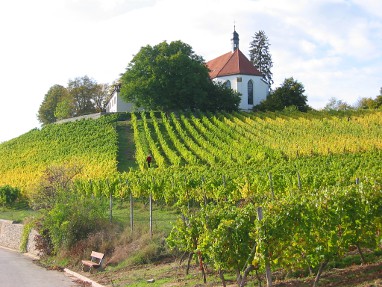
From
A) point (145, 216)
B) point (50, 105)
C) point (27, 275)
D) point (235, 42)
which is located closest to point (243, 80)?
point (235, 42)

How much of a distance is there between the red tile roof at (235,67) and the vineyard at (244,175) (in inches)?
824

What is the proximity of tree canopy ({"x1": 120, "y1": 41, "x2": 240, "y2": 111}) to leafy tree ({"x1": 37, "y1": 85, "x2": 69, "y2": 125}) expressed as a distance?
109 ft

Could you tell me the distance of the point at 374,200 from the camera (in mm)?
9789

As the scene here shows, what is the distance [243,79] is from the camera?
76.8 m

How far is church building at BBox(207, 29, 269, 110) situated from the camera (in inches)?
3018

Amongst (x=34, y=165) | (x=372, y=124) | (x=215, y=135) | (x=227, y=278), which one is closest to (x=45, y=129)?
(x=34, y=165)

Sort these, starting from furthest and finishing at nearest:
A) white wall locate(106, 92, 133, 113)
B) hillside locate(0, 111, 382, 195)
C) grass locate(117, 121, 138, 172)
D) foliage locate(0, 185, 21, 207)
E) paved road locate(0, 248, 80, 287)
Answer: white wall locate(106, 92, 133, 113)
grass locate(117, 121, 138, 172)
foliage locate(0, 185, 21, 207)
hillside locate(0, 111, 382, 195)
paved road locate(0, 248, 80, 287)

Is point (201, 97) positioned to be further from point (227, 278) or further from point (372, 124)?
point (227, 278)

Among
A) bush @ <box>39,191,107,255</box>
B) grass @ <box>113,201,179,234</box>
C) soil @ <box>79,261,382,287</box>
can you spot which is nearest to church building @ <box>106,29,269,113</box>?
grass @ <box>113,201,179,234</box>

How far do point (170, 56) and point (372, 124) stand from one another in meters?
27.5

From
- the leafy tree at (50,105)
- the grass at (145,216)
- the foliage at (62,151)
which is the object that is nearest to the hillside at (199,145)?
the foliage at (62,151)

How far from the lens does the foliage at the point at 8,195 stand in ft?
112

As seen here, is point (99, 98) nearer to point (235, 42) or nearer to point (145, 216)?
point (235, 42)

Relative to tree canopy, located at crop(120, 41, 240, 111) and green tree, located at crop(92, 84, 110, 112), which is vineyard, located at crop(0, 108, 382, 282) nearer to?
tree canopy, located at crop(120, 41, 240, 111)
